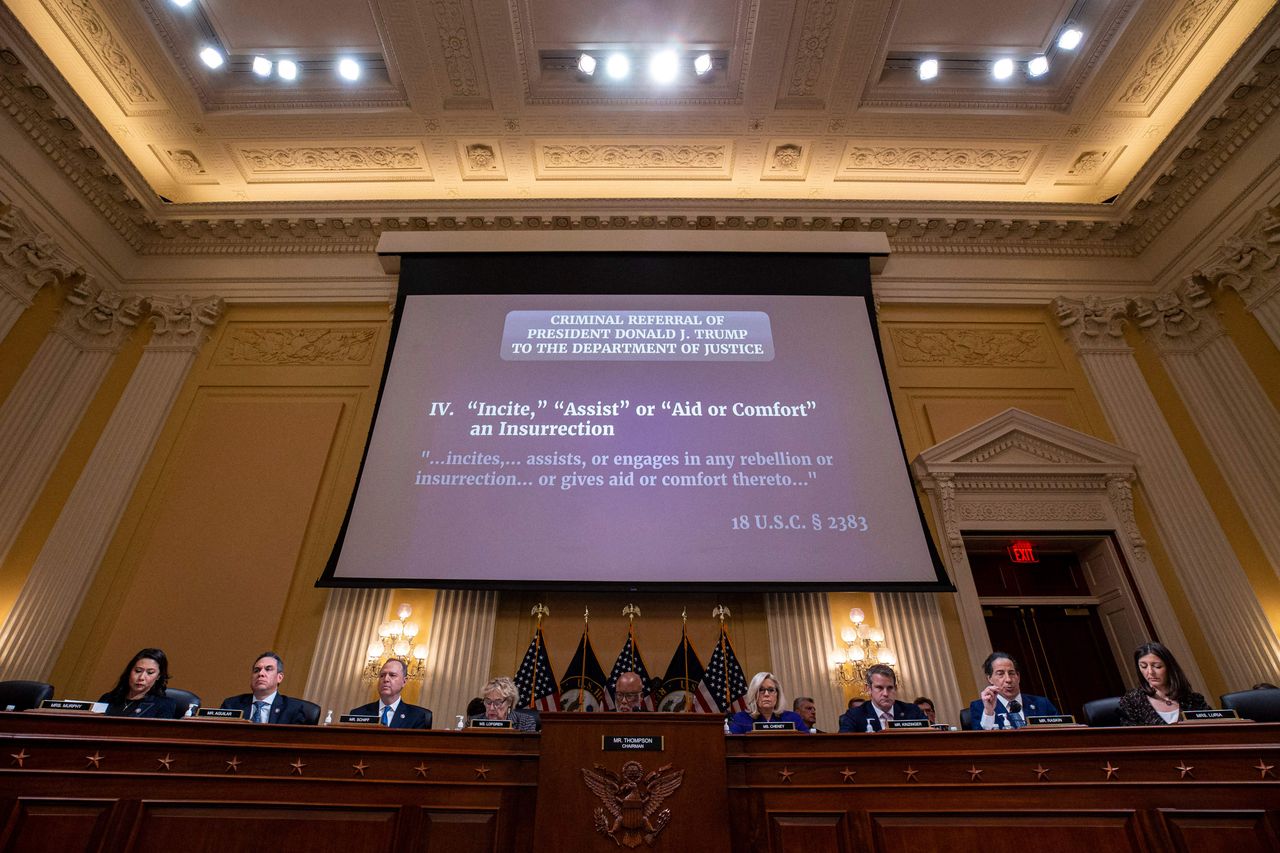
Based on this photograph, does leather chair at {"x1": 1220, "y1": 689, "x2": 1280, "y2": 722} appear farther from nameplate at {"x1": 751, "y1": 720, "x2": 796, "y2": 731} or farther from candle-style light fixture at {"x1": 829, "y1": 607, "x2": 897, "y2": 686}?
candle-style light fixture at {"x1": 829, "y1": 607, "x2": 897, "y2": 686}

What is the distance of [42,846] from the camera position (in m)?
2.15

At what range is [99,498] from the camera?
18.4 ft

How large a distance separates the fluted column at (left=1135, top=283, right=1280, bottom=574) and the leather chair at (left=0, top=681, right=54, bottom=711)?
329 inches

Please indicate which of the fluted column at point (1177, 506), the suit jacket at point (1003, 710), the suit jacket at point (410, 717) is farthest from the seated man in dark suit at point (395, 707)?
the fluted column at point (1177, 506)

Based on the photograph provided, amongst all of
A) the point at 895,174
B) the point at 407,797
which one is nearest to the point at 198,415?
the point at 407,797

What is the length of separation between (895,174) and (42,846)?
8.19 meters

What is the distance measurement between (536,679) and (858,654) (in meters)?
2.48

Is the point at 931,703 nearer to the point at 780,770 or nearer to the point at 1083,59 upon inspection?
the point at 780,770

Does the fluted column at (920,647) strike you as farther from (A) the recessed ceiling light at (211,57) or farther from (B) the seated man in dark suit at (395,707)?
(A) the recessed ceiling light at (211,57)

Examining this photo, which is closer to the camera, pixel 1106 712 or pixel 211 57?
pixel 1106 712

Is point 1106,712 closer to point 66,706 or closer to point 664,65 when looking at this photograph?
point 66,706

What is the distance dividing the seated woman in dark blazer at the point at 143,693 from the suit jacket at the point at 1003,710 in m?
4.20

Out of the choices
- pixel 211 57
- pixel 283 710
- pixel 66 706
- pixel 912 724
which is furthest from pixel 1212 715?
pixel 211 57

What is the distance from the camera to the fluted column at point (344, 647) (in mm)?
4836
